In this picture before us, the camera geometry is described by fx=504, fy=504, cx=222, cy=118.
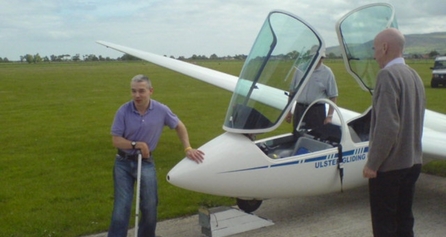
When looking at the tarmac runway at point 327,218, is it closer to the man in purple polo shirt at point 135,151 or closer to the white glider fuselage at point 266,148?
the white glider fuselage at point 266,148

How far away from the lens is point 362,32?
607cm

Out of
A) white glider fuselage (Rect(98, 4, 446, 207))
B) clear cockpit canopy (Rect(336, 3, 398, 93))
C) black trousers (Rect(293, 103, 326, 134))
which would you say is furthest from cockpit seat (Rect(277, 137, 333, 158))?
clear cockpit canopy (Rect(336, 3, 398, 93))

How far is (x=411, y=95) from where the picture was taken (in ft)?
11.2

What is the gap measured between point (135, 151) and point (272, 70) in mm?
1643

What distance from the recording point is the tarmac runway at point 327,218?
5.33 metres

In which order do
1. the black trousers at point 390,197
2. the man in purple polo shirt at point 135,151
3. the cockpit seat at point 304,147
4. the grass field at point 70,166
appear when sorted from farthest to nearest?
1. the grass field at point 70,166
2. the cockpit seat at point 304,147
3. the man in purple polo shirt at point 135,151
4. the black trousers at point 390,197

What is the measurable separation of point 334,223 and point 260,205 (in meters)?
0.89

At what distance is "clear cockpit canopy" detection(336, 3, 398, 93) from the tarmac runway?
1628 millimetres

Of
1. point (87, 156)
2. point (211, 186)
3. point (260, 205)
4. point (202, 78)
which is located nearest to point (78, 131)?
point (87, 156)

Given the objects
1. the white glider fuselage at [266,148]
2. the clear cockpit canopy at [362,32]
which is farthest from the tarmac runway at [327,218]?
the clear cockpit canopy at [362,32]

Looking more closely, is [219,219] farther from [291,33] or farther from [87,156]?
[87,156]

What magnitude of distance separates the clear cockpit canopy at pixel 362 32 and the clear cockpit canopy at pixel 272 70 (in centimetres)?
103

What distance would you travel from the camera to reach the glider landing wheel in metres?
5.63

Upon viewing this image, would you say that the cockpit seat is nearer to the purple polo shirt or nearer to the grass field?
the grass field
